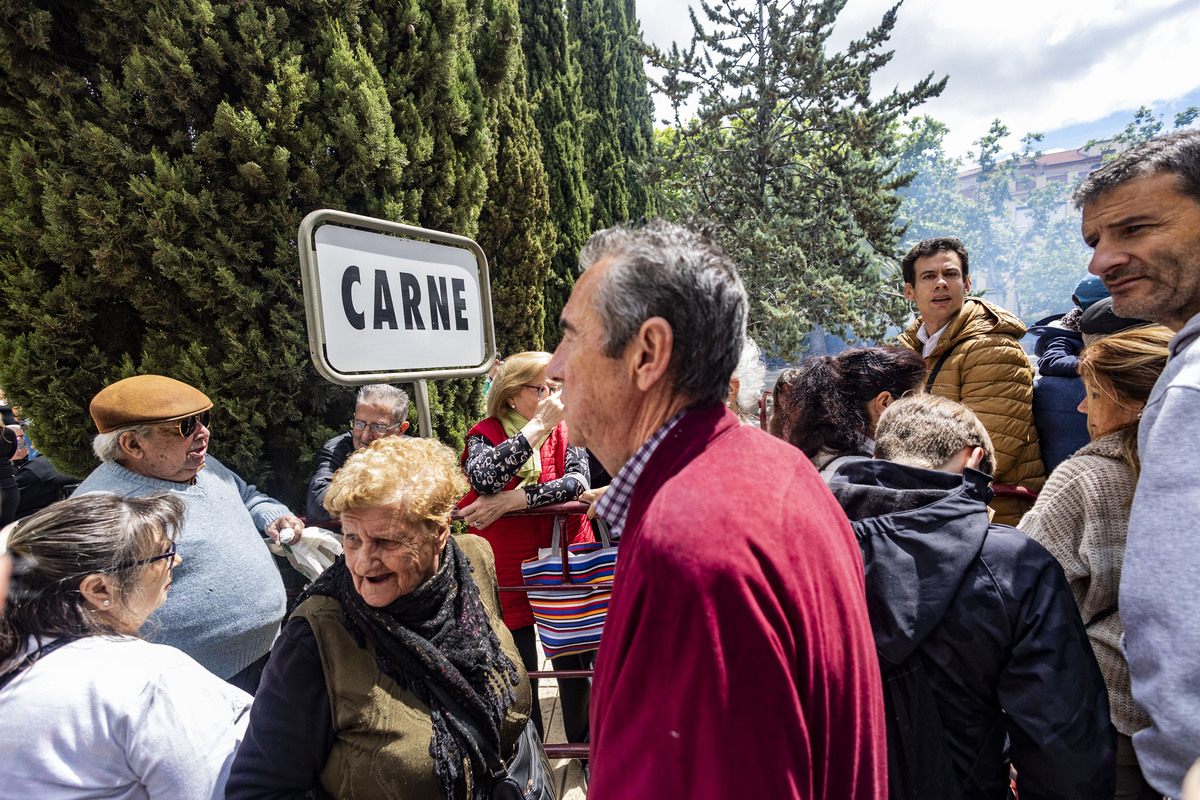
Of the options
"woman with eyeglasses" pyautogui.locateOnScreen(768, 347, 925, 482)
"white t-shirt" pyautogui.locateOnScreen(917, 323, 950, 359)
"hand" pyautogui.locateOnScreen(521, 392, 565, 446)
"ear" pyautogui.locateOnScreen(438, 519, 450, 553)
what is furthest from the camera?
"white t-shirt" pyautogui.locateOnScreen(917, 323, 950, 359)

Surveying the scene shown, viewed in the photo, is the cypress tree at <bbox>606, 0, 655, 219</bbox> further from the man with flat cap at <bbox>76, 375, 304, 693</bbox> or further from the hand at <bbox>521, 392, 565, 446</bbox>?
the man with flat cap at <bbox>76, 375, 304, 693</bbox>

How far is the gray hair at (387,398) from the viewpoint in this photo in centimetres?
359

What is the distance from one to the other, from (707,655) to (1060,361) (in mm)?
3017

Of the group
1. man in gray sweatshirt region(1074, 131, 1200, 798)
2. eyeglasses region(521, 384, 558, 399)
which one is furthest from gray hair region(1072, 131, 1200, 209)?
eyeglasses region(521, 384, 558, 399)

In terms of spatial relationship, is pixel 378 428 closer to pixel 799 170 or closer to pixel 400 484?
pixel 400 484

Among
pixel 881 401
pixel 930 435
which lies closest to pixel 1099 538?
pixel 930 435

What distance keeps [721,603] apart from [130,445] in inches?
108

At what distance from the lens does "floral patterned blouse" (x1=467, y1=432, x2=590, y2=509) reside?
259cm

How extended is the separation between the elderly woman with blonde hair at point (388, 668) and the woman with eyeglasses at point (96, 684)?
0.18 m

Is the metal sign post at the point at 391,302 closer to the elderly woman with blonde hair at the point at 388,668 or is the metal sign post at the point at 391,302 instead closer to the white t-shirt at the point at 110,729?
the elderly woman with blonde hair at the point at 388,668

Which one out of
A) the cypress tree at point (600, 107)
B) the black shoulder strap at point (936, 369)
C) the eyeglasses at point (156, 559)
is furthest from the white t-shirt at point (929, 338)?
the cypress tree at point (600, 107)

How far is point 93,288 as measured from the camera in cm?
332

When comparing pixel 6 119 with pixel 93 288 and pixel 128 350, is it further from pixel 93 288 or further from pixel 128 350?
pixel 128 350

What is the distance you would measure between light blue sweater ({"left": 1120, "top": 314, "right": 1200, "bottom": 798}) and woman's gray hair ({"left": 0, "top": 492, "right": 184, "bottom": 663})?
2406 mm
